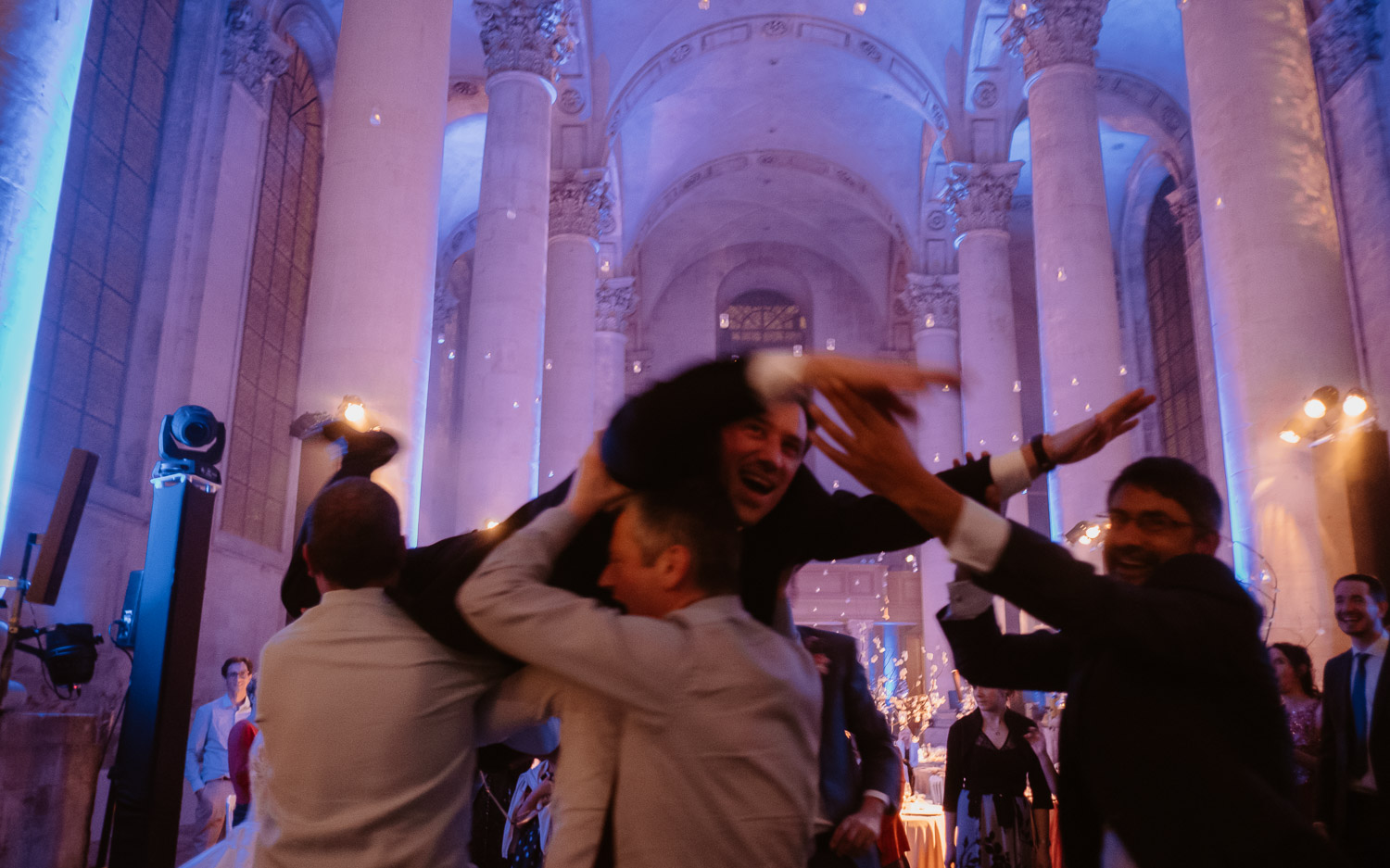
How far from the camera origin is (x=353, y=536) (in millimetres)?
1968

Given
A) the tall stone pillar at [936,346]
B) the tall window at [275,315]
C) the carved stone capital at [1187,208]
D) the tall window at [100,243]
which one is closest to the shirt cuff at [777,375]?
the tall window at [100,243]

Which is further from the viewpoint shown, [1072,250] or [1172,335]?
[1172,335]

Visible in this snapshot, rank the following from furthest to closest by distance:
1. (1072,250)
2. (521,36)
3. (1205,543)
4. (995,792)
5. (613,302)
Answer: (613,302), (521,36), (1072,250), (995,792), (1205,543)

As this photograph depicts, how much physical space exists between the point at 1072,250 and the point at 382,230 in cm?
748

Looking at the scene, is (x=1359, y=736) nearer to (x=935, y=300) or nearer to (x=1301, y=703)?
(x=1301, y=703)

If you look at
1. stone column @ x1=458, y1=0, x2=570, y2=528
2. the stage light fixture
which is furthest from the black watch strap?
stone column @ x1=458, y1=0, x2=570, y2=528

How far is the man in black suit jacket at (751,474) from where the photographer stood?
169 cm

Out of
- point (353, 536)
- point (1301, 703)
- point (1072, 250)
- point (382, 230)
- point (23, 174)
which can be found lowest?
point (1301, 703)

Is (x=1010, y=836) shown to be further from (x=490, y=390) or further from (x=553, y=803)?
(x=490, y=390)

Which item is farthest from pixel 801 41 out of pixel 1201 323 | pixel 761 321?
pixel 761 321

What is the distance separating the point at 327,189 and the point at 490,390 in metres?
3.97

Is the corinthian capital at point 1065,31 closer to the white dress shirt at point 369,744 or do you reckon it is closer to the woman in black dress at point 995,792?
the woman in black dress at point 995,792

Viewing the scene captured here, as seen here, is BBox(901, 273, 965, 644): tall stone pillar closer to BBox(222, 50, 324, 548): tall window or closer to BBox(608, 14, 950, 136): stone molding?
BBox(608, 14, 950, 136): stone molding

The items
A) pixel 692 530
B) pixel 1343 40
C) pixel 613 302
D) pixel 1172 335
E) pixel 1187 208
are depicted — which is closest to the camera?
pixel 692 530
